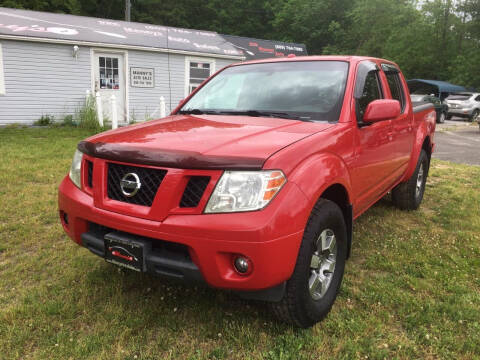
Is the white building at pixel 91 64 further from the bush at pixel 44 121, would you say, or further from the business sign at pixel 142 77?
the bush at pixel 44 121

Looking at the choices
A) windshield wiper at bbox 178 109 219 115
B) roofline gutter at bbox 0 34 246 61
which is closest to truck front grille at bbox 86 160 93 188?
windshield wiper at bbox 178 109 219 115

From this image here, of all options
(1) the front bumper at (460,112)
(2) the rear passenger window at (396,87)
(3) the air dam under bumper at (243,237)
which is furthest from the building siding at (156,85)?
(1) the front bumper at (460,112)

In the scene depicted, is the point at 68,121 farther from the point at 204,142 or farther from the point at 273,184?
the point at 273,184

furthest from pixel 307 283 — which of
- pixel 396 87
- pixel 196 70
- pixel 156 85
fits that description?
pixel 196 70

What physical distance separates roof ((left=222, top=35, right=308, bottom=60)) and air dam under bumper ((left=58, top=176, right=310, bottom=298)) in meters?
15.5

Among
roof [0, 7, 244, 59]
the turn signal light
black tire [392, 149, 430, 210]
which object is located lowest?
black tire [392, 149, 430, 210]

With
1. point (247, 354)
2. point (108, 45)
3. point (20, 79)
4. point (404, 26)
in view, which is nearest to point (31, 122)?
point (20, 79)

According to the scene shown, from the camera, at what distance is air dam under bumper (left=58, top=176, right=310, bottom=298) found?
1.93 meters

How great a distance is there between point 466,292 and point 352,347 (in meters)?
1.24

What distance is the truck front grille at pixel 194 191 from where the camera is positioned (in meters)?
2.05

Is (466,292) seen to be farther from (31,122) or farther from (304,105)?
(31,122)

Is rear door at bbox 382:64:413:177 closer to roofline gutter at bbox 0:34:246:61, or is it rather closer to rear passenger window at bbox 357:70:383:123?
rear passenger window at bbox 357:70:383:123

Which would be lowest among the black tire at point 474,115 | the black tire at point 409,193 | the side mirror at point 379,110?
the black tire at point 474,115

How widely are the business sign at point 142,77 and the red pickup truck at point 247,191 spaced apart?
37.1 feet
